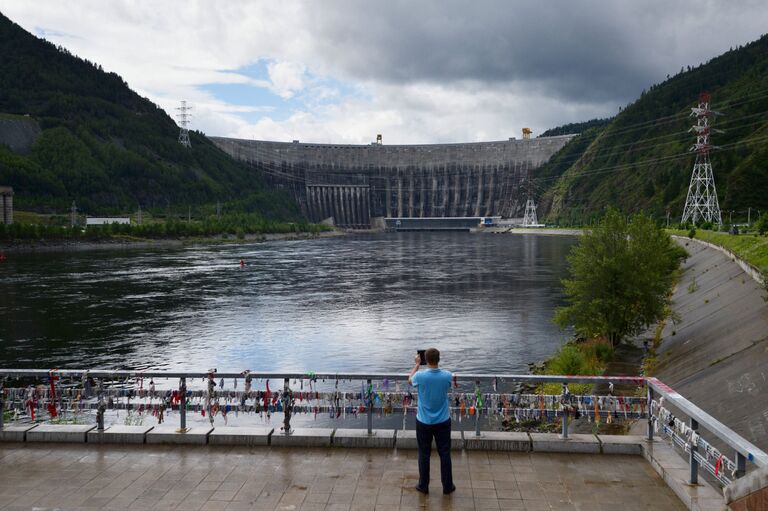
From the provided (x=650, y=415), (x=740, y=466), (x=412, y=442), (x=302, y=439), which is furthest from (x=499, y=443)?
(x=740, y=466)

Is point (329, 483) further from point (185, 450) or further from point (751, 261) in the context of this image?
point (751, 261)

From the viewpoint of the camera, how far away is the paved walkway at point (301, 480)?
9.84 metres

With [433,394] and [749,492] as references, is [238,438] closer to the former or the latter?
[433,394]

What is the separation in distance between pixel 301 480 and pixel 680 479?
613cm

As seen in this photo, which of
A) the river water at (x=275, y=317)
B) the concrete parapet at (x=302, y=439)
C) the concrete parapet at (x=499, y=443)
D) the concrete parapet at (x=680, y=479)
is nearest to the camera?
the concrete parapet at (x=680, y=479)

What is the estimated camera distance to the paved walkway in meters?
9.84

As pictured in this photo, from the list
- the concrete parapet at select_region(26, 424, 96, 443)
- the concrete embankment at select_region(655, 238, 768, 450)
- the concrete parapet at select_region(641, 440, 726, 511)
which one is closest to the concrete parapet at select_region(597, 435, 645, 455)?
the concrete parapet at select_region(641, 440, 726, 511)

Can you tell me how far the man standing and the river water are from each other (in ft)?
74.5

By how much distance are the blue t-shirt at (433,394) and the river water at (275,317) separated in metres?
22.8

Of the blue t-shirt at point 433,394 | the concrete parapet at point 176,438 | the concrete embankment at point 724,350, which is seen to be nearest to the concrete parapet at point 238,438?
the concrete parapet at point 176,438

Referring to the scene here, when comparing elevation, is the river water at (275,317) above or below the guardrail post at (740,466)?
below

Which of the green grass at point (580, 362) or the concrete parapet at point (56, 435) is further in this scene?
the green grass at point (580, 362)

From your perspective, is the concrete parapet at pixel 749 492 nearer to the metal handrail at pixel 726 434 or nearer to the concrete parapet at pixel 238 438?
the metal handrail at pixel 726 434

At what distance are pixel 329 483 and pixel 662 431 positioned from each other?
21.3 feet
